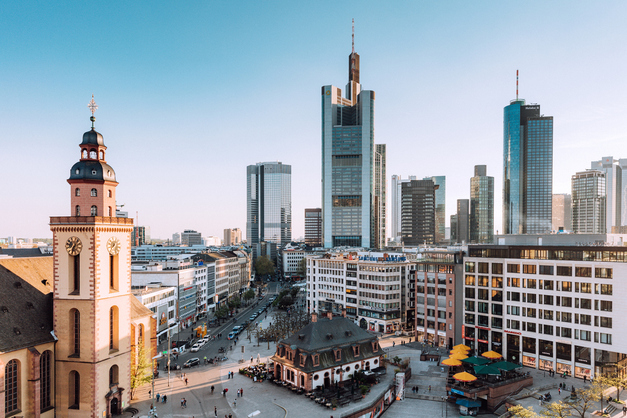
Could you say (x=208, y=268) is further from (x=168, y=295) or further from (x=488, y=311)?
(x=488, y=311)

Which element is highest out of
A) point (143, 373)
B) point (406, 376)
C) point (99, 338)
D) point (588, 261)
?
point (588, 261)

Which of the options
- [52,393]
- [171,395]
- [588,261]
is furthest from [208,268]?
[588,261]

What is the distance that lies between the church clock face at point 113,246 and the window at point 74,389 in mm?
15101

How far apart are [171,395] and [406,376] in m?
39.9

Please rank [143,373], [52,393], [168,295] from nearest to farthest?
[52,393] < [143,373] < [168,295]

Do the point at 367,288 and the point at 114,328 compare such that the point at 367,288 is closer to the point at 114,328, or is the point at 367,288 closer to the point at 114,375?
the point at 114,375

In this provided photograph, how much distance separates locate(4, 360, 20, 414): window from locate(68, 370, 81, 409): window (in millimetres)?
5333

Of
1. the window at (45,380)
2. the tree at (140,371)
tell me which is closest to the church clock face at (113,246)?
the window at (45,380)

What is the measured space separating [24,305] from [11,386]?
31.0 ft

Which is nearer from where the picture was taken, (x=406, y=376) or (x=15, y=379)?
(x=15, y=379)

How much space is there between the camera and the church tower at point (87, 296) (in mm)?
48875

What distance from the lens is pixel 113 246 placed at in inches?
2026

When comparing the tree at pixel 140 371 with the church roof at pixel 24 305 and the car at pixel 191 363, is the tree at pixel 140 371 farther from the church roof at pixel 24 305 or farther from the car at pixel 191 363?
the car at pixel 191 363

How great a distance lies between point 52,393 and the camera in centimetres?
4903
